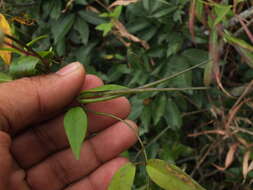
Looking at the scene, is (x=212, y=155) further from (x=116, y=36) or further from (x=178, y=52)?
(x=116, y=36)

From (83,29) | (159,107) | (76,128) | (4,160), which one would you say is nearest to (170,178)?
(76,128)

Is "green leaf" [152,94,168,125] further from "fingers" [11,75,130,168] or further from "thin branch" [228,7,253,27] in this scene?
"thin branch" [228,7,253,27]

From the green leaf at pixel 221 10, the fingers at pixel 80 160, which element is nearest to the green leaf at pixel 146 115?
the fingers at pixel 80 160

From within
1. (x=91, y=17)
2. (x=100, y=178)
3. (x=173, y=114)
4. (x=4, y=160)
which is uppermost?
(x=91, y=17)

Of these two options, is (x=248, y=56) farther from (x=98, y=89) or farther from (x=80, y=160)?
(x=80, y=160)

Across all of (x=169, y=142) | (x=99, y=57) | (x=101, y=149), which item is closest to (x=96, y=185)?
(x=101, y=149)
